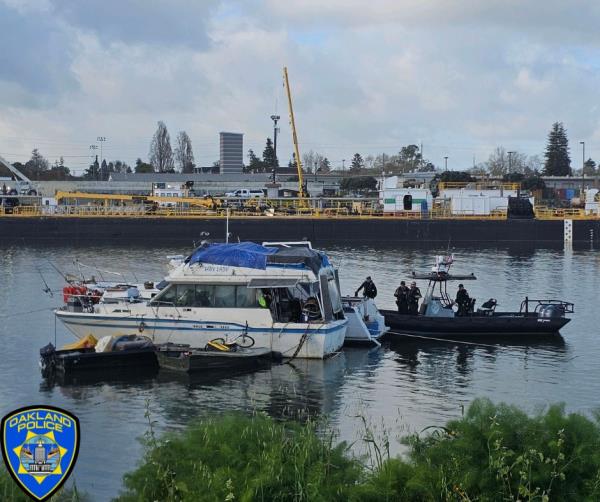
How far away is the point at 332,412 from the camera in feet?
72.2

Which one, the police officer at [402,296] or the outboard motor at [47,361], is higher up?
the police officer at [402,296]

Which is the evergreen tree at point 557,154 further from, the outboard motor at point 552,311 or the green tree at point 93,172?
the outboard motor at point 552,311

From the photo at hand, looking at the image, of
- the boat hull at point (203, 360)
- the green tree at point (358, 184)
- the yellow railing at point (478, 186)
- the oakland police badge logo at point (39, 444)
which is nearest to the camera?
the oakland police badge logo at point (39, 444)

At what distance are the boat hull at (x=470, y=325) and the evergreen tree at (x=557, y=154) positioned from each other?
152692 mm

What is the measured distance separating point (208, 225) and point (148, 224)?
558cm

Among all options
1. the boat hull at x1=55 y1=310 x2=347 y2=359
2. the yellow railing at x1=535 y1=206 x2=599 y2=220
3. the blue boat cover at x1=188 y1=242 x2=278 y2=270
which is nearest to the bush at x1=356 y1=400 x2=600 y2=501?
the boat hull at x1=55 y1=310 x2=347 y2=359

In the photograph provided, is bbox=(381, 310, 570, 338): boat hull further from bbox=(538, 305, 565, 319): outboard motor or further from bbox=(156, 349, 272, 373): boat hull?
bbox=(156, 349, 272, 373): boat hull

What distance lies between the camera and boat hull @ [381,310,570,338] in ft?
103

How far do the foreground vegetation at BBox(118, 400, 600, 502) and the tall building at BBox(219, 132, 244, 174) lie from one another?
145 m

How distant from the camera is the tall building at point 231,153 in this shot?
156 meters

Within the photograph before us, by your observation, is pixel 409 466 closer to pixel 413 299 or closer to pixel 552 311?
pixel 413 299

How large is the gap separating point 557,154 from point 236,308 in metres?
164

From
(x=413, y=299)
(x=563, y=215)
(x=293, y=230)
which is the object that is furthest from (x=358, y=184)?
(x=413, y=299)

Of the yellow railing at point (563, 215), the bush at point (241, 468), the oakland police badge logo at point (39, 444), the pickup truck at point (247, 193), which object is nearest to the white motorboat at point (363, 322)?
the bush at point (241, 468)
